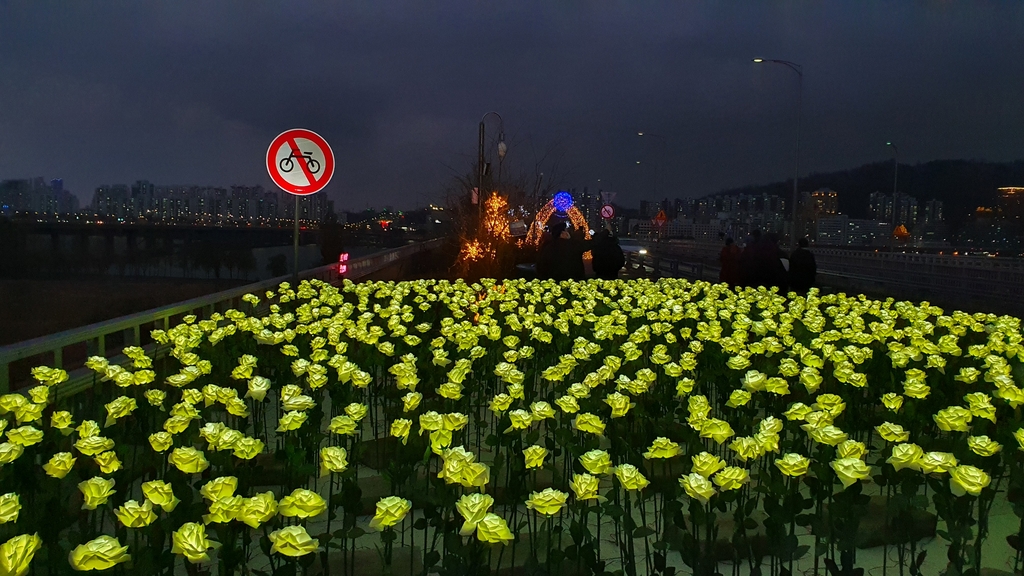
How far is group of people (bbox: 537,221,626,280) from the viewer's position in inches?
556

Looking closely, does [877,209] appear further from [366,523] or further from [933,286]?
[366,523]

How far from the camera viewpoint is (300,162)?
9.35 metres

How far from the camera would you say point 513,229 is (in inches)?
807

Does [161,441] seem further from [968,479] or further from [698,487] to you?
[968,479]

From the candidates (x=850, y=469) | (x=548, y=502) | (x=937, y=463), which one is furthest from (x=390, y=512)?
(x=937, y=463)

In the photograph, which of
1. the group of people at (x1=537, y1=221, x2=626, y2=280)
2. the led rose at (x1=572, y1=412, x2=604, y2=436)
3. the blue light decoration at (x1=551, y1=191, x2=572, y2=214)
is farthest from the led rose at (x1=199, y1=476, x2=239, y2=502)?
the blue light decoration at (x1=551, y1=191, x2=572, y2=214)

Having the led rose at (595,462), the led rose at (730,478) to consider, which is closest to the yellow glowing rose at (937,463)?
the led rose at (730,478)

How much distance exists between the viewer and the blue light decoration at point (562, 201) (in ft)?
98.0

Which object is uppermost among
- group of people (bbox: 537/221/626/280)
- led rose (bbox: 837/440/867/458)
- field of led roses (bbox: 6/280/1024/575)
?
group of people (bbox: 537/221/626/280)

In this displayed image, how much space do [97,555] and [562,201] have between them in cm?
2821

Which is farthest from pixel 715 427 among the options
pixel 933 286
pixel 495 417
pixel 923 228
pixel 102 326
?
pixel 923 228

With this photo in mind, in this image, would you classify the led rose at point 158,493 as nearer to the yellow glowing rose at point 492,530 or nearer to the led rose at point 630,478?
the yellow glowing rose at point 492,530

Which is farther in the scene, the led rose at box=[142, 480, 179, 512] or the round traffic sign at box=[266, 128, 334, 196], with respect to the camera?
the round traffic sign at box=[266, 128, 334, 196]

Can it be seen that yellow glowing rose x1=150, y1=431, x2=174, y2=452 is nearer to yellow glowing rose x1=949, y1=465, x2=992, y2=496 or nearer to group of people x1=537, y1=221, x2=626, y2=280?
yellow glowing rose x1=949, y1=465, x2=992, y2=496
